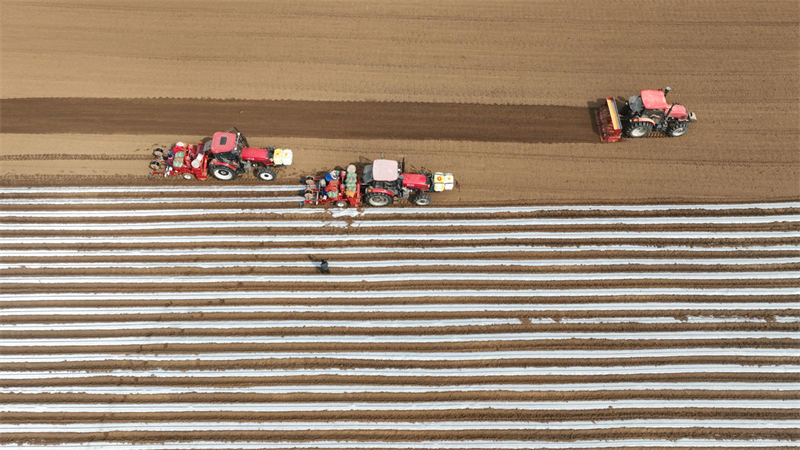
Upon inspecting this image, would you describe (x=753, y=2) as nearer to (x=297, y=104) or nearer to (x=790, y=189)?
(x=790, y=189)

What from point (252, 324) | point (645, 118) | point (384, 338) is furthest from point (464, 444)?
point (645, 118)

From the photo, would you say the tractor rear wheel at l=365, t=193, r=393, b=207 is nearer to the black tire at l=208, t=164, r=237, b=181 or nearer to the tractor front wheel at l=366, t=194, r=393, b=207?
the tractor front wheel at l=366, t=194, r=393, b=207

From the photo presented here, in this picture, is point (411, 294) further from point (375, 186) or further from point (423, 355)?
point (375, 186)

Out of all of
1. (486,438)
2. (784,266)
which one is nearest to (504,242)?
(486,438)

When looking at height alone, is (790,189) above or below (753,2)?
below

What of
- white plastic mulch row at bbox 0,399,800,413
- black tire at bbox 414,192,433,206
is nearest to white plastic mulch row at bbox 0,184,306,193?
black tire at bbox 414,192,433,206

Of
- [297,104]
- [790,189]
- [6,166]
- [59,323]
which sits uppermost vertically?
[297,104]
